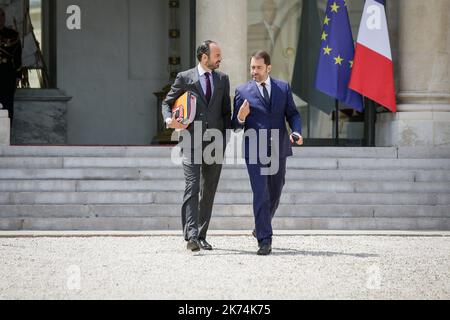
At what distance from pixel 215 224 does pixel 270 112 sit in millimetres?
3021

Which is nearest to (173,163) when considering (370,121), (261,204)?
(261,204)

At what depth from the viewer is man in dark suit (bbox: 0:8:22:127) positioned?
60.9ft

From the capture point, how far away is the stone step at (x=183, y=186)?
1392cm

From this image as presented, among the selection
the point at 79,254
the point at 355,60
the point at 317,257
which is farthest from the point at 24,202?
the point at 355,60

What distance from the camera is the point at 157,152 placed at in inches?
592

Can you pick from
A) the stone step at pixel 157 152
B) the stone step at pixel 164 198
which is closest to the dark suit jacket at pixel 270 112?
the stone step at pixel 164 198

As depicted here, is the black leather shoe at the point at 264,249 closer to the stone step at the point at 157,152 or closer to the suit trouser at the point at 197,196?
the suit trouser at the point at 197,196

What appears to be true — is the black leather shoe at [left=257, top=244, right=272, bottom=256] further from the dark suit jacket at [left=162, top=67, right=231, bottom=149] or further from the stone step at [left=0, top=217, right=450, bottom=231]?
the stone step at [left=0, top=217, right=450, bottom=231]

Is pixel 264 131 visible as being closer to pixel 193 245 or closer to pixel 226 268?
pixel 193 245

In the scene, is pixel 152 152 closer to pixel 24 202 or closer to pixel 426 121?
pixel 24 202

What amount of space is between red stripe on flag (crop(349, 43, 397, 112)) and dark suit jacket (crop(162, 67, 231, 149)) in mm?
6398

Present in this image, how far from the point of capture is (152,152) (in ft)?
49.3

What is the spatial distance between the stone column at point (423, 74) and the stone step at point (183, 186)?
2.32 meters
